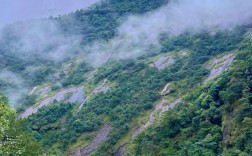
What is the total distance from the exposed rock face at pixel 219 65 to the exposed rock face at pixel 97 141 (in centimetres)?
3121

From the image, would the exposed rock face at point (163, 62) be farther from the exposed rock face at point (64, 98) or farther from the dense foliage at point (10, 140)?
the dense foliage at point (10, 140)

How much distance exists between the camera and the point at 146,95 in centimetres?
12712

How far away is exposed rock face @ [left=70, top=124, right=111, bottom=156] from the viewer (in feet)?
367

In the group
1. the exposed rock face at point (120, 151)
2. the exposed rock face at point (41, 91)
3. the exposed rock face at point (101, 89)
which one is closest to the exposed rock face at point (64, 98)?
the exposed rock face at point (101, 89)

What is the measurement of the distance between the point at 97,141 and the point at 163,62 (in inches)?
1870

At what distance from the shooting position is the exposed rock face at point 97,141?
112 m

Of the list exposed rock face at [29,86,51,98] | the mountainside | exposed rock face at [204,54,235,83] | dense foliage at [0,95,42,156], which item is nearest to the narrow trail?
the mountainside

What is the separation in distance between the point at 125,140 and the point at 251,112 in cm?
4196

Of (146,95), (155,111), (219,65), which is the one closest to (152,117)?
(155,111)

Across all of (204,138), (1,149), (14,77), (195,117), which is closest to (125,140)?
(195,117)

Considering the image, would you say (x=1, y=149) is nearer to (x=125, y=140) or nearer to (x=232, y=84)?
(x=232, y=84)

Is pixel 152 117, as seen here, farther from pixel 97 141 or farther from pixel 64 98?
pixel 64 98

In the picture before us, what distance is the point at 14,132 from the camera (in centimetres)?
4000

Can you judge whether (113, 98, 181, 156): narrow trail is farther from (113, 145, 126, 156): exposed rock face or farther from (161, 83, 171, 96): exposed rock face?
(161, 83, 171, 96): exposed rock face
